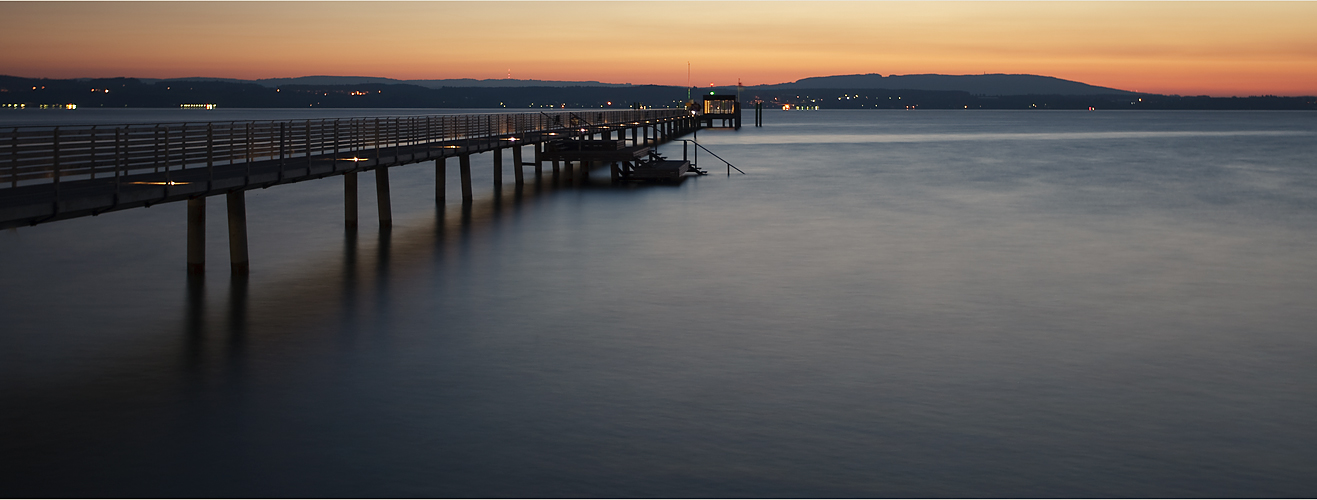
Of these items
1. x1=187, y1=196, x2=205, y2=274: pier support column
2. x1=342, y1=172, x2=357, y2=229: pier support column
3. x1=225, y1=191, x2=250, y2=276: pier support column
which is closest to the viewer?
x1=187, y1=196, x2=205, y2=274: pier support column

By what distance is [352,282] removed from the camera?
742 inches

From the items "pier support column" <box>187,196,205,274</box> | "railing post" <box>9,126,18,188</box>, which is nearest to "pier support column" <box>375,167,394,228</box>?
"pier support column" <box>187,196,205,274</box>

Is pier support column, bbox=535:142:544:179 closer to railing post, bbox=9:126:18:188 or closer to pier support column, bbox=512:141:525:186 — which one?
Result: pier support column, bbox=512:141:525:186

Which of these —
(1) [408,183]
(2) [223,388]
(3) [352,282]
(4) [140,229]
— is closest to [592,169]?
(1) [408,183]

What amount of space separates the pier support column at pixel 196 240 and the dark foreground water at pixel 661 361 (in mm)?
554

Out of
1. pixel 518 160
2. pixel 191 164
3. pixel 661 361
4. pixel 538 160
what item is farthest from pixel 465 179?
pixel 661 361

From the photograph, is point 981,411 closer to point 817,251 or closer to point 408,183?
point 817,251

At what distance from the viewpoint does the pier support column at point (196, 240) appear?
17672mm

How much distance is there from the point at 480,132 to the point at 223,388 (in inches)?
1053

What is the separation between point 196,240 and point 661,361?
901 centimetres

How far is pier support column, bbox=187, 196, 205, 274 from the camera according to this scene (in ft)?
58.0

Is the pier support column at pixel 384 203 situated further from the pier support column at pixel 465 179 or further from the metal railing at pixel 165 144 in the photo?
the pier support column at pixel 465 179

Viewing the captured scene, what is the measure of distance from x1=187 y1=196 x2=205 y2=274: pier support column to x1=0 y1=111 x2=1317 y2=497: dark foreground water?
554mm

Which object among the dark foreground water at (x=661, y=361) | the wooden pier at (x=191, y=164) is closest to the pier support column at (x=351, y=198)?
the wooden pier at (x=191, y=164)
